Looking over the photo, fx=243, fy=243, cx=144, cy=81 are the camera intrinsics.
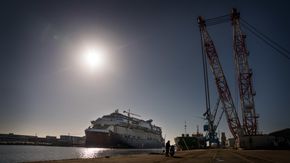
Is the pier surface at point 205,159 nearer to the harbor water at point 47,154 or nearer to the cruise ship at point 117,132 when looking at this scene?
the harbor water at point 47,154

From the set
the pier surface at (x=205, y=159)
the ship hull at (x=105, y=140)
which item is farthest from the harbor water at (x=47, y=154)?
the pier surface at (x=205, y=159)

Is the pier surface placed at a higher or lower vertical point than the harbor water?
higher

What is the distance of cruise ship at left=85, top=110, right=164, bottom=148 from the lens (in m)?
147

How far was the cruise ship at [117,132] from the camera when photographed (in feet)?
482

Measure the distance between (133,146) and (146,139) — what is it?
81.2ft

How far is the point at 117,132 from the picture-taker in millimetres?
152000

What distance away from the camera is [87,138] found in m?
149

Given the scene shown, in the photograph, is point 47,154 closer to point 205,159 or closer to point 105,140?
point 105,140

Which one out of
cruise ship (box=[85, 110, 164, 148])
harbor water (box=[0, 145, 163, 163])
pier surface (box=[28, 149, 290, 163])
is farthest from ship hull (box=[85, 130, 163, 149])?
pier surface (box=[28, 149, 290, 163])

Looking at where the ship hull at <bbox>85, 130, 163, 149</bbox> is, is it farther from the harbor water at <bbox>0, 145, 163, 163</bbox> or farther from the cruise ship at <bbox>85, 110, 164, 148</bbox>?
the harbor water at <bbox>0, 145, 163, 163</bbox>

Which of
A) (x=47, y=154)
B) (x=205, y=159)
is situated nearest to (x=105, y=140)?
(x=47, y=154)

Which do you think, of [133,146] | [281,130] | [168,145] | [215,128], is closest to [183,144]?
[215,128]

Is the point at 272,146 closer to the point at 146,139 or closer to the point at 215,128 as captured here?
the point at 215,128

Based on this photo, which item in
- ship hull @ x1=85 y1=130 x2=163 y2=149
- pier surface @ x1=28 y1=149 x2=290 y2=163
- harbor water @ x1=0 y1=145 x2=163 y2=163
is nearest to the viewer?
pier surface @ x1=28 y1=149 x2=290 y2=163
